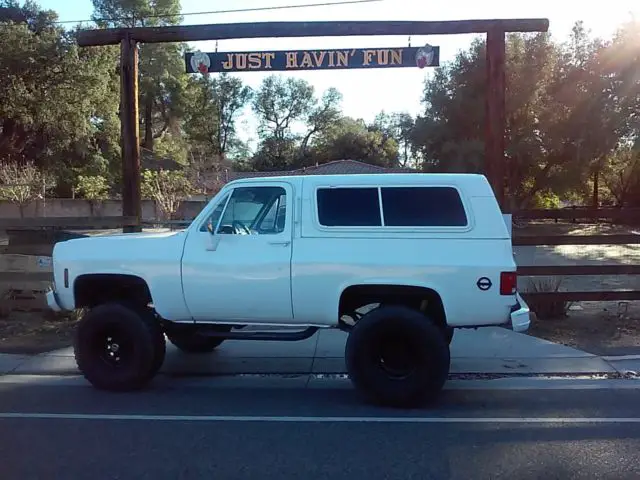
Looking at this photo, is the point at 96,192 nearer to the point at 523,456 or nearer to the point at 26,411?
the point at 26,411

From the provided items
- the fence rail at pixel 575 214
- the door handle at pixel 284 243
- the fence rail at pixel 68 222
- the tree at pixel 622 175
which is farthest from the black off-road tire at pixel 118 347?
the tree at pixel 622 175

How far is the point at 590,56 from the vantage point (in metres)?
28.2

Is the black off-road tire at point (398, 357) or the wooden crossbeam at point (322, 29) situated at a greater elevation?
the wooden crossbeam at point (322, 29)

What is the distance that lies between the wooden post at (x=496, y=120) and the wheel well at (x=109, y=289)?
5.81 m

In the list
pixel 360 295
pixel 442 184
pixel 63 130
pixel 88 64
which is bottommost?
pixel 360 295

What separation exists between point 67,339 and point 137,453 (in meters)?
4.72

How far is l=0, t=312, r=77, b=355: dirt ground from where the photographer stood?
8742 millimetres

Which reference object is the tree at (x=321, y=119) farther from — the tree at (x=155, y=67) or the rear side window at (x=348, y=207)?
the rear side window at (x=348, y=207)

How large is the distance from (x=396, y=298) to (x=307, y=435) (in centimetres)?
179

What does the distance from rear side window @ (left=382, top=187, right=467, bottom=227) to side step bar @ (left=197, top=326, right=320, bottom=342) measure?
145 centimetres

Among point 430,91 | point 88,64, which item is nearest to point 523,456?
point 430,91

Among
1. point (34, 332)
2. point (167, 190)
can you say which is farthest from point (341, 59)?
point (167, 190)

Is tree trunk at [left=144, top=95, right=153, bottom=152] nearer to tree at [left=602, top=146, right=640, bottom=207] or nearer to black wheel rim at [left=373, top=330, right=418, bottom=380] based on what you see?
tree at [left=602, top=146, right=640, bottom=207]

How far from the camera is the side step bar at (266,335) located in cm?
688
